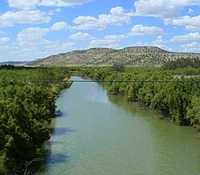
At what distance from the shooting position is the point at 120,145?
35531 mm

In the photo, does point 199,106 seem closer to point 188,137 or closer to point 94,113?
point 188,137

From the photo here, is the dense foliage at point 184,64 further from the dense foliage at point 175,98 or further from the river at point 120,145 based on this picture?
the river at point 120,145

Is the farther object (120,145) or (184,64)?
(184,64)

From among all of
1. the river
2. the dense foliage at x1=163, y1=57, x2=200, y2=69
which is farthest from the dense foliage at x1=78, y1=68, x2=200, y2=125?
the dense foliage at x1=163, y1=57, x2=200, y2=69

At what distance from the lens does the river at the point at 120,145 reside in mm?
28797

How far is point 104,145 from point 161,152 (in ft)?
13.3

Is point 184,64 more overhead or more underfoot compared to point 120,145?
more overhead

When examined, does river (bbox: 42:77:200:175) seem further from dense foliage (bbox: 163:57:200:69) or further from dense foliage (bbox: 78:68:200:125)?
dense foliage (bbox: 163:57:200:69)

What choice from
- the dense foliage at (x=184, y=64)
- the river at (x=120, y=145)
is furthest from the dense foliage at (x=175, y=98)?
the dense foliage at (x=184, y=64)

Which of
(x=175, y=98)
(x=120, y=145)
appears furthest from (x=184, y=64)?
(x=120, y=145)

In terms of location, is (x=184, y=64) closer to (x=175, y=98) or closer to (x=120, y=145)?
(x=175, y=98)

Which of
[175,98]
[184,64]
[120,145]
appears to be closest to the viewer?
[120,145]

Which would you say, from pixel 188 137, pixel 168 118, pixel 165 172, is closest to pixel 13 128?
pixel 165 172

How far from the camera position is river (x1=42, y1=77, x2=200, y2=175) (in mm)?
28797
